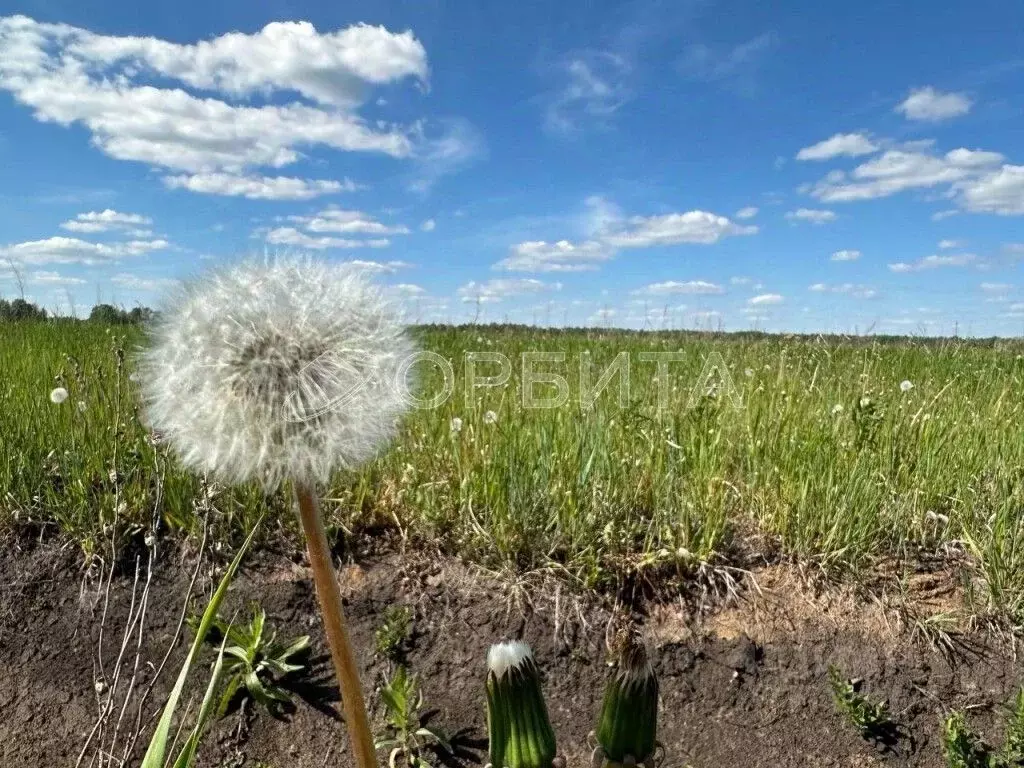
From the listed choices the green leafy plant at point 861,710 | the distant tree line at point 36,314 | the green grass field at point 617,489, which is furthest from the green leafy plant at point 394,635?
the distant tree line at point 36,314

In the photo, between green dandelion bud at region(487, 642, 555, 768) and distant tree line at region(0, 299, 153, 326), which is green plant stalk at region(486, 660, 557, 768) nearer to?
green dandelion bud at region(487, 642, 555, 768)

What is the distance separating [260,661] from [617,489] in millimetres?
1390

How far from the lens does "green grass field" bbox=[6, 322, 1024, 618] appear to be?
2.98 metres

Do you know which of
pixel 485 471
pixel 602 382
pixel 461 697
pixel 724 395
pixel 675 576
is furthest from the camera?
pixel 602 382

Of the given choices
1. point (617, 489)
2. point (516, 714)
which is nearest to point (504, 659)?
point (516, 714)

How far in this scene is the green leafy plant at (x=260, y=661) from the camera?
264 centimetres

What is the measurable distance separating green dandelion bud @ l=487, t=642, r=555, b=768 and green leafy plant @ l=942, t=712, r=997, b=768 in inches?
67.1

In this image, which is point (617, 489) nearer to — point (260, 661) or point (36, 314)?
point (260, 661)

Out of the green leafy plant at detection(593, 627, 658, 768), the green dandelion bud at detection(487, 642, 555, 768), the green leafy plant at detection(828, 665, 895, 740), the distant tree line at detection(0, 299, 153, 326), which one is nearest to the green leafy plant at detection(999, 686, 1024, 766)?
the green leafy plant at detection(828, 665, 895, 740)

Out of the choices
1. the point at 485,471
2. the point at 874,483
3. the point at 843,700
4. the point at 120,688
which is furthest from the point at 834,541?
the point at 120,688

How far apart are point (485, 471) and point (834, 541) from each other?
1331mm

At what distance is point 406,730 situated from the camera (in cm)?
246

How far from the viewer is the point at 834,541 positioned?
308 centimetres

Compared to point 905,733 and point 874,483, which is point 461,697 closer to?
point 905,733
